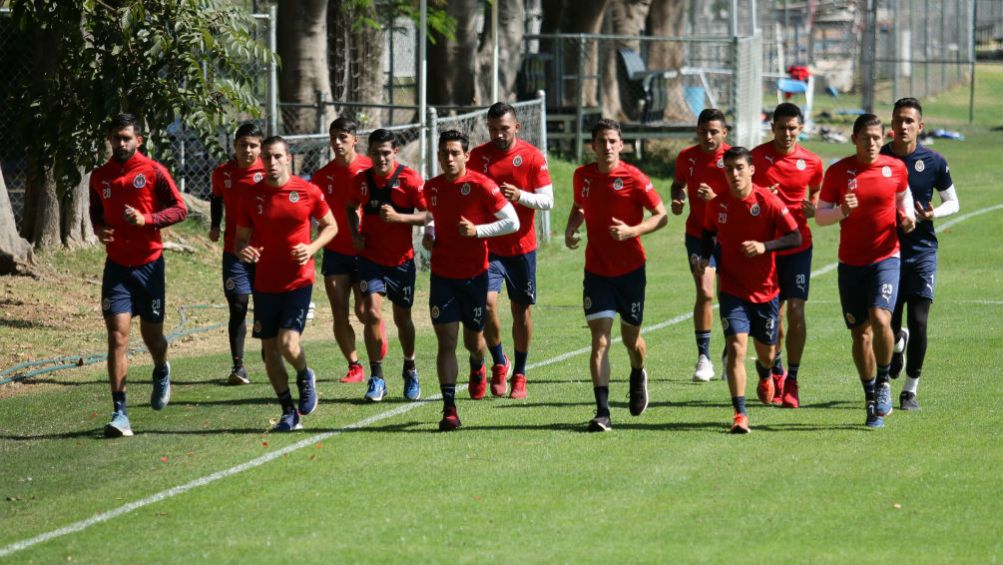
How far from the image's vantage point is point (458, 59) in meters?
28.4

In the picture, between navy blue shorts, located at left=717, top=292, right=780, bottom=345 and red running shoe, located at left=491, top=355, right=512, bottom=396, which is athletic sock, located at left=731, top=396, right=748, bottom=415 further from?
red running shoe, located at left=491, top=355, right=512, bottom=396

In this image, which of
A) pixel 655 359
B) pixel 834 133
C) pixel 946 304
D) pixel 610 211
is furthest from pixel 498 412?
pixel 834 133

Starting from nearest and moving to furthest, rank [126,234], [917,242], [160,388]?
[126,234], [917,242], [160,388]

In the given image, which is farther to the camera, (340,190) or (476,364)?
(340,190)

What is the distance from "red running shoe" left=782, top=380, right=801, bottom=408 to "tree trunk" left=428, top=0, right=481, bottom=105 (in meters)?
17.3

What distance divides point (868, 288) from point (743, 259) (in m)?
0.97

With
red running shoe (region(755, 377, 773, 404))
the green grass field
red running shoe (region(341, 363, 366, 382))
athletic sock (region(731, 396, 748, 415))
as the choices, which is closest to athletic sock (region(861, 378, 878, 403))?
the green grass field

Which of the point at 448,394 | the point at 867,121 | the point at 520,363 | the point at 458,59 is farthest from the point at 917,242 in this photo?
the point at 458,59

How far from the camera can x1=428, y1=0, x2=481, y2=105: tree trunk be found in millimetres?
28234

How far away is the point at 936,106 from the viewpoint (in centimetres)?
4850

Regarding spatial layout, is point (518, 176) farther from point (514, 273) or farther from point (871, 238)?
point (871, 238)

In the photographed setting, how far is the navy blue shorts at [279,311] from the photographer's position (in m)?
10.7

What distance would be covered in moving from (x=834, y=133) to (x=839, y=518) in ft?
113

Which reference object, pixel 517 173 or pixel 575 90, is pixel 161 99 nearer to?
pixel 517 173
